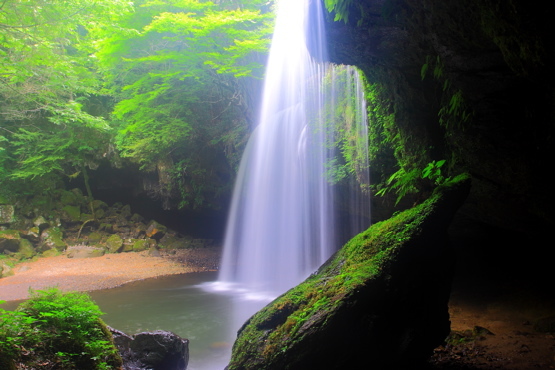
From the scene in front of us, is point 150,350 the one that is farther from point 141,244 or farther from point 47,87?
point 141,244

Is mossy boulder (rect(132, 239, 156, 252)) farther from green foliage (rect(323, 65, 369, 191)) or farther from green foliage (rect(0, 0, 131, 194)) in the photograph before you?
green foliage (rect(323, 65, 369, 191))

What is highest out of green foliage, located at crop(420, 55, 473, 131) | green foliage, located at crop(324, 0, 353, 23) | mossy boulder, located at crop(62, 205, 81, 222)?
green foliage, located at crop(324, 0, 353, 23)

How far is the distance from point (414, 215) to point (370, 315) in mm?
1250

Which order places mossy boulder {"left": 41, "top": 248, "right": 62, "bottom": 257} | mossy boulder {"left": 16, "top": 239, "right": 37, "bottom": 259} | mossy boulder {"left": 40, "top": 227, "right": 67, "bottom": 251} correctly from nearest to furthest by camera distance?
mossy boulder {"left": 16, "top": 239, "right": 37, "bottom": 259} < mossy boulder {"left": 41, "top": 248, "right": 62, "bottom": 257} < mossy boulder {"left": 40, "top": 227, "right": 67, "bottom": 251}

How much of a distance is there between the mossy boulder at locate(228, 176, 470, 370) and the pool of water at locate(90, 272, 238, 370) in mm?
2714

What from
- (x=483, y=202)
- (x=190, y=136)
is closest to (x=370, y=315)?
(x=483, y=202)

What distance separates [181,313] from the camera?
8.76 m

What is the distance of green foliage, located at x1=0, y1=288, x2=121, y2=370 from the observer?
3438 millimetres

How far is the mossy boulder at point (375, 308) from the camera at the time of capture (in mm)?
3334

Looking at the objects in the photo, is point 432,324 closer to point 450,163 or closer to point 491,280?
point 450,163

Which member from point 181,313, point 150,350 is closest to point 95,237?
point 181,313

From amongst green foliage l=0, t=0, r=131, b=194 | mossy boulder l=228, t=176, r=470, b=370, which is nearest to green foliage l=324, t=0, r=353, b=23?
mossy boulder l=228, t=176, r=470, b=370

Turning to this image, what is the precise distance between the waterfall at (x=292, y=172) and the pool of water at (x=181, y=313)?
5.59 ft

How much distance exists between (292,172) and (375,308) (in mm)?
8819
